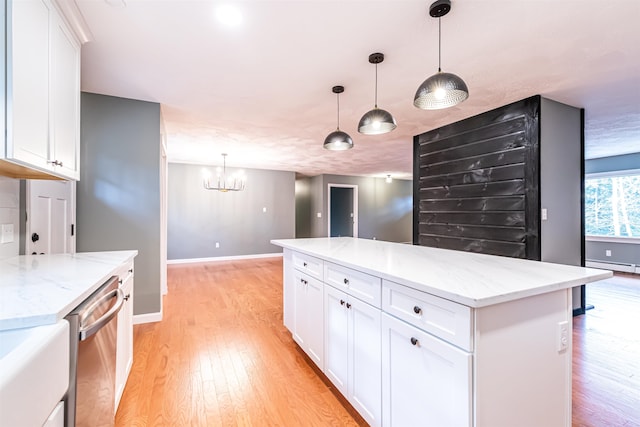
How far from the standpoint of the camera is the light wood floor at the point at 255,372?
168 centimetres

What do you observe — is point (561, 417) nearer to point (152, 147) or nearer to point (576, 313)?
point (576, 313)

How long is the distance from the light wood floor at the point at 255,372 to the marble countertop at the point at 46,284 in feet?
3.03

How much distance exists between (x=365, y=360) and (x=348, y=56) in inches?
82.1

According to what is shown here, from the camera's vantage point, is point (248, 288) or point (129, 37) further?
point (248, 288)

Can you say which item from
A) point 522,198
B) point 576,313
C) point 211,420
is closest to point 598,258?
point 576,313

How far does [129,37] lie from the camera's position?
1.94 m

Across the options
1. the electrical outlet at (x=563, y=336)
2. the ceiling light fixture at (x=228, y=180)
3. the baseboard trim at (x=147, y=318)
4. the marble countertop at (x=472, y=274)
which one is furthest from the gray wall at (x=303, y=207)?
the electrical outlet at (x=563, y=336)

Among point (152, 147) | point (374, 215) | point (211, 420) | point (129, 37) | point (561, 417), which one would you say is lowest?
point (211, 420)

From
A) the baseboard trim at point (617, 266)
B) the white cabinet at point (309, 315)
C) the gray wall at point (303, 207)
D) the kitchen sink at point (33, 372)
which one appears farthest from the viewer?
the gray wall at point (303, 207)

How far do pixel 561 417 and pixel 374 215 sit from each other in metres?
8.14

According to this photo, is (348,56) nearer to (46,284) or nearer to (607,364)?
(46,284)

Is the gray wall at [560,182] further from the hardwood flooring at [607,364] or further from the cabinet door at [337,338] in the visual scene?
the cabinet door at [337,338]

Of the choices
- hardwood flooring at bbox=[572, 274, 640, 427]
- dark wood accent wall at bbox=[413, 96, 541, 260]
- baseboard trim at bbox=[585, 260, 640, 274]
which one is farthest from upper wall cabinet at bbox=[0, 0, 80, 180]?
baseboard trim at bbox=[585, 260, 640, 274]

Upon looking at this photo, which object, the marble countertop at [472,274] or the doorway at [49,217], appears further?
the doorway at [49,217]
